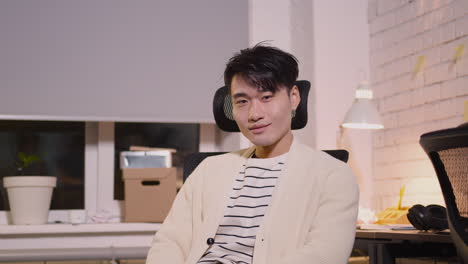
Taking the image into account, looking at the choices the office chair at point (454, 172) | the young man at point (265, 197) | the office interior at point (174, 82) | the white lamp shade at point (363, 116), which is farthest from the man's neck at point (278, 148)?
the office interior at point (174, 82)

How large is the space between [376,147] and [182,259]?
6.18 ft

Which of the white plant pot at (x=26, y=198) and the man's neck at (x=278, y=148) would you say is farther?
the white plant pot at (x=26, y=198)

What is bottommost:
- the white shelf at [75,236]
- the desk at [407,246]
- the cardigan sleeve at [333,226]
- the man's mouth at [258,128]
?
the white shelf at [75,236]

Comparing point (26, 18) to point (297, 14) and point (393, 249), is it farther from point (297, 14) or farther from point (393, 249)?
point (393, 249)

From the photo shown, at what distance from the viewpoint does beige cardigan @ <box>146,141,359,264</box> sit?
5.16ft

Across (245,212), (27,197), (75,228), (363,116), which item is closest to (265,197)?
(245,212)

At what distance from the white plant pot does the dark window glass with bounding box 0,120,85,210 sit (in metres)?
0.25

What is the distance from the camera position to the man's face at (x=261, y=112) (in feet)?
5.63

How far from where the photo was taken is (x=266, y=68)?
5.63 ft

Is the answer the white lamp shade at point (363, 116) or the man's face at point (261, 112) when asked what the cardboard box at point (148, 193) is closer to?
the white lamp shade at point (363, 116)

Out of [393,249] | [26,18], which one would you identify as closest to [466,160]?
[393,249]

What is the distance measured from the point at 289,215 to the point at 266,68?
1.33 ft

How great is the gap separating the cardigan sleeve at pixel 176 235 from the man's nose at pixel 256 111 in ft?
1.03

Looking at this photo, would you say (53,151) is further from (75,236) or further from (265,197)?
(265,197)
